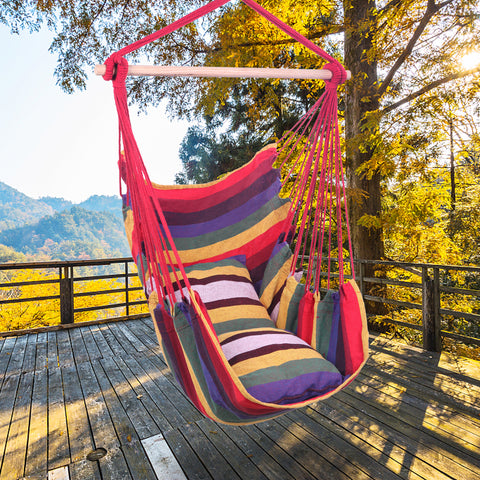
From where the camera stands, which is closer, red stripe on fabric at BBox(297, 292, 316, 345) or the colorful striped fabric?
the colorful striped fabric

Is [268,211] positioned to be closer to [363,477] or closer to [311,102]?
[363,477]

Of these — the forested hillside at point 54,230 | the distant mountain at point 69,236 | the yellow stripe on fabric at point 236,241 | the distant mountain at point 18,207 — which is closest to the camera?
the yellow stripe on fabric at point 236,241

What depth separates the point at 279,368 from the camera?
127 centimetres

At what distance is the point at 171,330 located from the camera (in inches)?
47.0

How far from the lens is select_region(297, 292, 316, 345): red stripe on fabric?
1.51m

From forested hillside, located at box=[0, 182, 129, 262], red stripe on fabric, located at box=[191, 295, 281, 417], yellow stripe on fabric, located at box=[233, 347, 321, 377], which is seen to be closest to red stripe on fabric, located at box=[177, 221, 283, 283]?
yellow stripe on fabric, located at box=[233, 347, 321, 377]

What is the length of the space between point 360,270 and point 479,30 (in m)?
2.35

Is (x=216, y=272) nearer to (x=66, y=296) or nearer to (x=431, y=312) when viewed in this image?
(x=431, y=312)

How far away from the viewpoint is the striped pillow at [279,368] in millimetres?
1202

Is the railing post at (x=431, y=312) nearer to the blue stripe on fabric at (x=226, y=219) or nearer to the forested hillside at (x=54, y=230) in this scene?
the blue stripe on fabric at (x=226, y=219)

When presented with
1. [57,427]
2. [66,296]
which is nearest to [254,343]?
[57,427]

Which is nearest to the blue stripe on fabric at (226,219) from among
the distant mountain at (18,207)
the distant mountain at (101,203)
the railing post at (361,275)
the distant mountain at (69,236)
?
the railing post at (361,275)

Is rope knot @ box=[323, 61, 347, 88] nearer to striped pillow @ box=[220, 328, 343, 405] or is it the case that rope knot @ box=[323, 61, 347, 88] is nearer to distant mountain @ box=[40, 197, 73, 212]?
striped pillow @ box=[220, 328, 343, 405]

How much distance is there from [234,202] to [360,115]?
2622 millimetres
